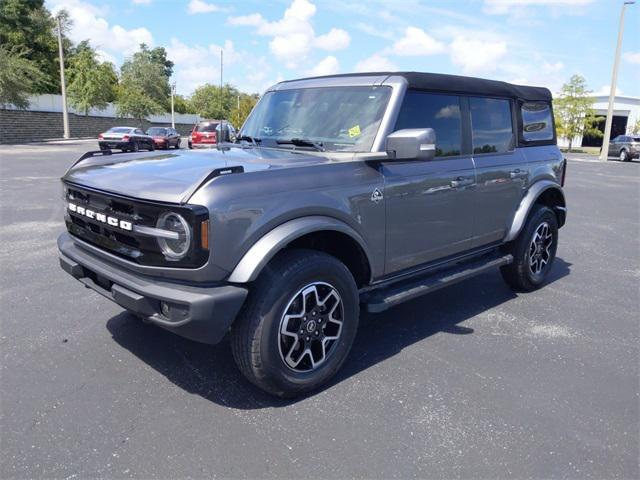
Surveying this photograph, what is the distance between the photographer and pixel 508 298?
5.19 m

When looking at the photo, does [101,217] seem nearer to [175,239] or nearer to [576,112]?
[175,239]

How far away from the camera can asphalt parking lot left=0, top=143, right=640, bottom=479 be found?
8.50 ft

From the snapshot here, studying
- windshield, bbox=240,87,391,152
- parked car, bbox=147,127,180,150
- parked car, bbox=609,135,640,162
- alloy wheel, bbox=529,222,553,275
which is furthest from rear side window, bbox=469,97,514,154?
parked car, bbox=609,135,640,162

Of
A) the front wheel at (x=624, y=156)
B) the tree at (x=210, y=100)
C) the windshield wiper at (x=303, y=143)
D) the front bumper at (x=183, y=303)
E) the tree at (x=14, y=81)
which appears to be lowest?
the front bumper at (x=183, y=303)

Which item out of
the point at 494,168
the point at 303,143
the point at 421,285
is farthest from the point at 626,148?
the point at 303,143

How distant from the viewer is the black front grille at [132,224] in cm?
269

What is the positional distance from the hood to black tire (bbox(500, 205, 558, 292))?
→ 2.55 metres

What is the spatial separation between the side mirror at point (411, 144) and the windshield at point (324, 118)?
0.26m

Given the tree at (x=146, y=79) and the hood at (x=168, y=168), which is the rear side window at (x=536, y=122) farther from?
the tree at (x=146, y=79)

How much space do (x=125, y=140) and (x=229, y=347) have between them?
25431 mm

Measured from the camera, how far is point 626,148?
32.0 m

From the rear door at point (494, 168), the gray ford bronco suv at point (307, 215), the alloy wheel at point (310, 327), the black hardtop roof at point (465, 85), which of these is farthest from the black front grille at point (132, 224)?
the rear door at point (494, 168)

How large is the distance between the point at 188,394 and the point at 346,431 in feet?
3.37

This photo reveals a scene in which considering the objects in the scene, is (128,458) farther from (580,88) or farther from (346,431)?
(580,88)
